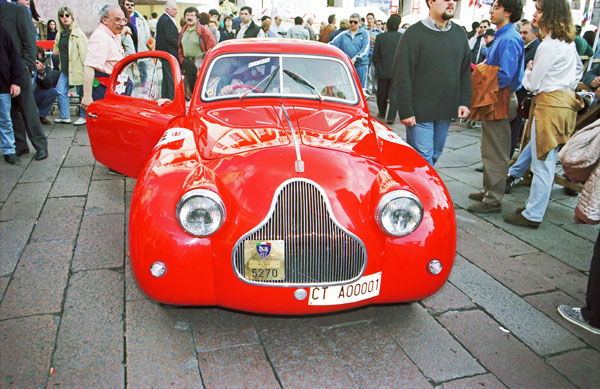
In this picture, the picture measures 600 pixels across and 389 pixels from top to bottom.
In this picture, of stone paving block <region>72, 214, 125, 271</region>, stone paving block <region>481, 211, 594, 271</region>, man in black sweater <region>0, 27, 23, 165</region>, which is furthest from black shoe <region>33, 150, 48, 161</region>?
stone paving block <region>481, 211, 594, 271</region>

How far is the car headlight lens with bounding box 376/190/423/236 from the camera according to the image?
2371 mm

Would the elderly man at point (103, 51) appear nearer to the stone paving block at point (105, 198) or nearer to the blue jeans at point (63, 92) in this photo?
the stone paving block at point (105, 198)

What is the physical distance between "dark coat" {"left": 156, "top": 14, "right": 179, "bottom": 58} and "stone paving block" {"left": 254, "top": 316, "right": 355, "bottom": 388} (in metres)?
A: 6.55

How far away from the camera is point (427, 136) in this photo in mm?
4195

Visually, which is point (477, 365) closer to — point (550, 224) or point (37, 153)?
point (550, 224)

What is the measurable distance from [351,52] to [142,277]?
26.6 ft

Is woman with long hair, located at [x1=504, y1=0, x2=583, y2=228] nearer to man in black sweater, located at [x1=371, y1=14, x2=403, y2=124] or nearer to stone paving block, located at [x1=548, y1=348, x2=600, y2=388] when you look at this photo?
stone paving block, located at [x1=548, y1=348, x2=600, y2=388]

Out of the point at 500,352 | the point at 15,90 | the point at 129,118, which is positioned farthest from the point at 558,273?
the point at 15,90

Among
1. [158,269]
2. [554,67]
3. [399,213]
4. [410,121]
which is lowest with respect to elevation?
[158,269]

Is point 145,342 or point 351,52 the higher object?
point 351,52

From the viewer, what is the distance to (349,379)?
2.29 meters

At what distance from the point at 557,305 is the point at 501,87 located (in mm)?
2133

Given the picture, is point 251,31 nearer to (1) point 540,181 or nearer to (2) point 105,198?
(2) point 105,198

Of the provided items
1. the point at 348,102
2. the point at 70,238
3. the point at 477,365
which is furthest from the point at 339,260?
the point at 70,238
